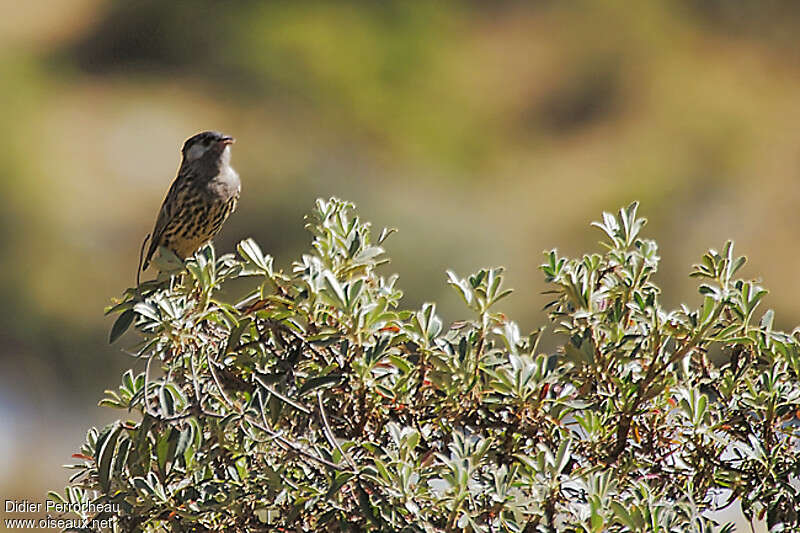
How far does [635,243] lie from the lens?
106 centimetres

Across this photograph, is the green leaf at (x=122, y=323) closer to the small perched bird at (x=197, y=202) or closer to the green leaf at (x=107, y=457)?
the green leaf at (x=107, y=457)

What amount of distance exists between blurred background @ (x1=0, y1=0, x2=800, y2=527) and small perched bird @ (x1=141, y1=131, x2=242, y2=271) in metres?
3.19

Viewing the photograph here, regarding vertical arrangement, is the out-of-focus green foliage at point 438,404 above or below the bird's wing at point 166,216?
below

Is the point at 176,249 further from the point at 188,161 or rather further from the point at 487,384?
the point at 487,384

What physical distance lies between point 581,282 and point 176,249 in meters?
1.26

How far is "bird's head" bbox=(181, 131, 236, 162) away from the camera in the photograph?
6.82ft

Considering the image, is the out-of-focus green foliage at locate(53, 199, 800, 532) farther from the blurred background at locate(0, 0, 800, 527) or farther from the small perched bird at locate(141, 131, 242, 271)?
the blurred background at locate(0, 0, 800, 527)

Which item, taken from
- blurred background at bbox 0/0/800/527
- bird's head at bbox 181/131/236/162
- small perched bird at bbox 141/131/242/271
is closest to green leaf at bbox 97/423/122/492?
small perched bird at bbox 141/131/242/271

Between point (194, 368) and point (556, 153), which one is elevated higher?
point (556, 153)

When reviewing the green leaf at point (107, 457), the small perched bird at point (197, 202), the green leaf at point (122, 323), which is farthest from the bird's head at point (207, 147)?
the green leaf at point (107, 457)

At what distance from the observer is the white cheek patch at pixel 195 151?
2078 mm

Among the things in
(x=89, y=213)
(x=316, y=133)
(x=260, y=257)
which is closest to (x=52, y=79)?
(x=89, y=213)

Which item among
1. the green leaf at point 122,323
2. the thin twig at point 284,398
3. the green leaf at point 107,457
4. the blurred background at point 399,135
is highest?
the blurred background at point 399,135

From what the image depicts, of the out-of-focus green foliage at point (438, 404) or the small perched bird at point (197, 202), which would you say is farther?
the small perched bird at point (197, 202)
